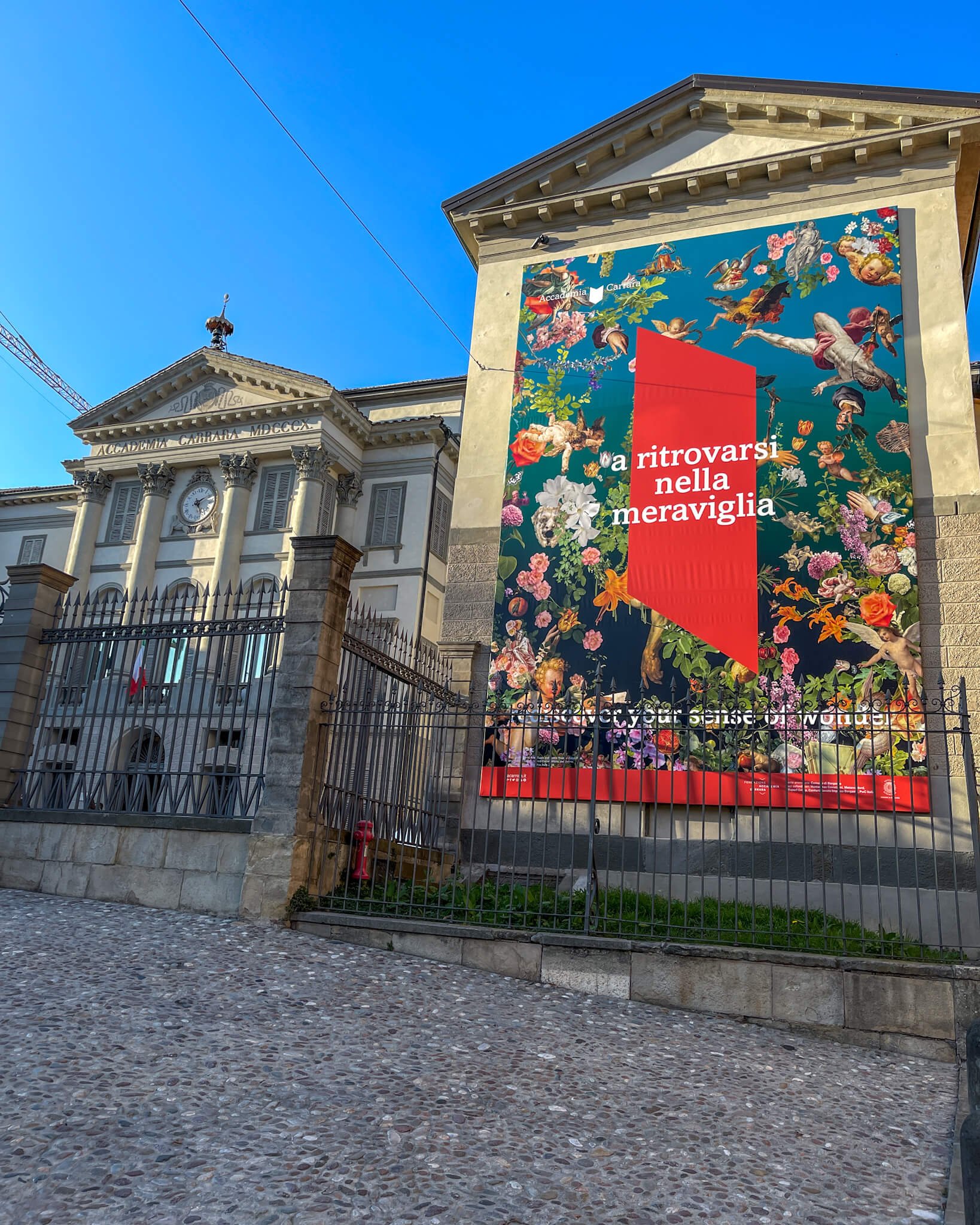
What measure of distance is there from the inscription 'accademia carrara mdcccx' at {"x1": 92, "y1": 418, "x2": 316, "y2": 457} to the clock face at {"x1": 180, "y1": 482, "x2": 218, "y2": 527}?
4.91 feet

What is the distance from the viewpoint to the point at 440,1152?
4406 mm

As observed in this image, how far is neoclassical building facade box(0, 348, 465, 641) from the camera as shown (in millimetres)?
30703

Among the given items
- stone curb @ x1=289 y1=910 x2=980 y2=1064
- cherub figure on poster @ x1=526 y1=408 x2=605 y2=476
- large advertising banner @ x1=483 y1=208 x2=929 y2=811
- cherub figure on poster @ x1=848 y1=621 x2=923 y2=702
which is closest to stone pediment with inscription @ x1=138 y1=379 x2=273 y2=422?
large advertising banner @ x1=483 y1=208 x2=929 y2=811

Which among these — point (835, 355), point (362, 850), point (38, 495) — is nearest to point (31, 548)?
point (38, 495)

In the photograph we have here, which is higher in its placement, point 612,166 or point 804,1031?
point 612,166

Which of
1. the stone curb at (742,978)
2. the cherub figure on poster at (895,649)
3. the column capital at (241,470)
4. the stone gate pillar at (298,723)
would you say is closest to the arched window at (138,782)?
the stone gate pillar at (298,723)

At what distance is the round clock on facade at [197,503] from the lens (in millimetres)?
32656

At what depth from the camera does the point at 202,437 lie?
33.2 metres

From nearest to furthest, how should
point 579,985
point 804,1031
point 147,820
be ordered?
point 804,1031, point 579,985, point 147,820

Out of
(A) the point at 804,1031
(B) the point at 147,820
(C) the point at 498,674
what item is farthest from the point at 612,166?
(A) the point at 804,1031

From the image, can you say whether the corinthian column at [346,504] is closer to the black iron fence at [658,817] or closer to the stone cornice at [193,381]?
the stone cornice at [193,381]

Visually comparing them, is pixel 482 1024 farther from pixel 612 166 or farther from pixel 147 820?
pixel 612 166

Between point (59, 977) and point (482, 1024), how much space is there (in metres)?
2.79

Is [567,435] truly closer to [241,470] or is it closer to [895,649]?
[895,649]
